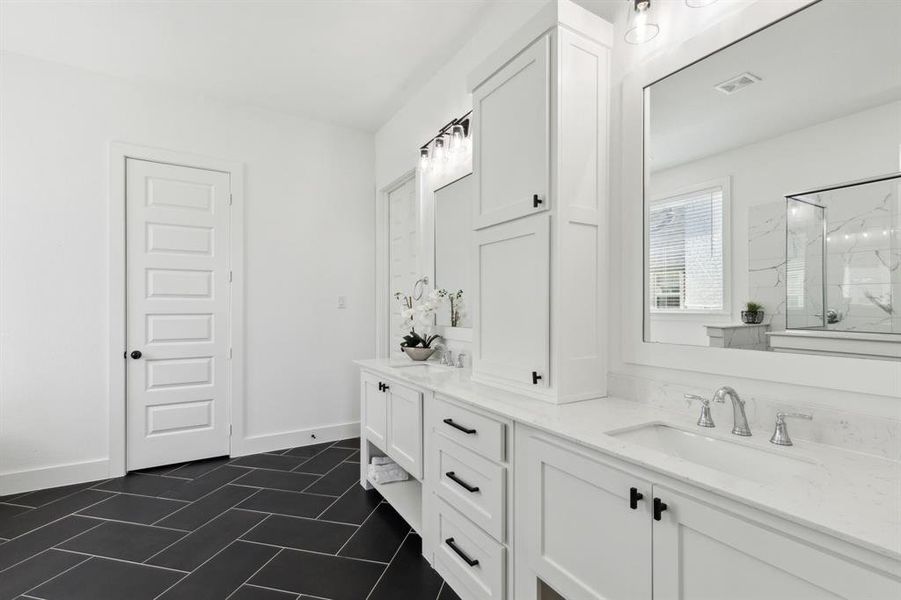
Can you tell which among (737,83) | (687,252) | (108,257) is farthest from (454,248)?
(108,257)

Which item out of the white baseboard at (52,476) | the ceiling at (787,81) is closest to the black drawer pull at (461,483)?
the ceiling at (787,81)

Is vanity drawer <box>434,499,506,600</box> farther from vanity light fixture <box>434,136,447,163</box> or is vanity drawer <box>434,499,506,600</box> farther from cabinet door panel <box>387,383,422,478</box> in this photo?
vanity light fixture <box>434,136,447,163</box>

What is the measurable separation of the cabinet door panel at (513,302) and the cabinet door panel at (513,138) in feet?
0.29

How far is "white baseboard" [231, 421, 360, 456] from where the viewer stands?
142 inches

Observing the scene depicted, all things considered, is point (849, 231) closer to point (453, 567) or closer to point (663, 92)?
point (663, 92)

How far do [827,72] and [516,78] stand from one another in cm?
108

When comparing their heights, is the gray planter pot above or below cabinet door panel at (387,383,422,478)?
above

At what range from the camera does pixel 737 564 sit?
903 mm

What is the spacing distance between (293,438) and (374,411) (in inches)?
58.4

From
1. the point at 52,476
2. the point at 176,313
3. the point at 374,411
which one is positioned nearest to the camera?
the point at 374,411

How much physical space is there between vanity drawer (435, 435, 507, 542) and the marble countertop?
0.23m

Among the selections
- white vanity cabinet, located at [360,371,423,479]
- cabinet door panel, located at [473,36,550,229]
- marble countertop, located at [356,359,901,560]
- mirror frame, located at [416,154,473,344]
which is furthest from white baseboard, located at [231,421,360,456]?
cabinet door panel, located at [473,36,550,229]

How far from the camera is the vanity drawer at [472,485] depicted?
157 centimetres

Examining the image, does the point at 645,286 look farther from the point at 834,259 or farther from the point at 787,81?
the point at 787,81
